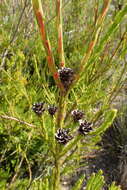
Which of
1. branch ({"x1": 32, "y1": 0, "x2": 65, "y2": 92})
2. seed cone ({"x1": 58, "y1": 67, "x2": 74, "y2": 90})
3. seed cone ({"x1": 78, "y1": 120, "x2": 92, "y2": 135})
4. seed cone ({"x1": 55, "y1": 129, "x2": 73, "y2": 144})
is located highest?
branch ({"x1": 32, "y1": 0, "x2": 65, "y2": 92})

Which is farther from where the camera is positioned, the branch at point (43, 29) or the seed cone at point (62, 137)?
the seed cone at point (62, 137)

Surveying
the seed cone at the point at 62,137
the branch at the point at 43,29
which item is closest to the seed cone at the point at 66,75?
the branch at the point at 43,29

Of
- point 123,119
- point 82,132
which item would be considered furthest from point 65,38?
point 82,132

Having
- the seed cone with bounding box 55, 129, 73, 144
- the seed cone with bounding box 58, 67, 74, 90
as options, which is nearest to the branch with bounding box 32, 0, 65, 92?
the seed cone with bounding box 58, 67, 74, 90

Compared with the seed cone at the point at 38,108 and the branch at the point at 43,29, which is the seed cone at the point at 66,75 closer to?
the branch at the point at 43,29

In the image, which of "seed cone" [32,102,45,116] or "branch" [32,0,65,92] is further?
"seed cone" [32,102,45,116]

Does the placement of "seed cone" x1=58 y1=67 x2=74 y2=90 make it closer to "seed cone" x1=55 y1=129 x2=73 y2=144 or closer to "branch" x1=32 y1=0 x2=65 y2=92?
"branch" x1=32 y1=0 x2=65 y2=92

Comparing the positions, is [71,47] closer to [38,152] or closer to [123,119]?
[123,119]

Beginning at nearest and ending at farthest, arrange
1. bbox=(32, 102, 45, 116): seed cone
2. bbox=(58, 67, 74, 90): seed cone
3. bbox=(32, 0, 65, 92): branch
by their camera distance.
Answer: bbox=(32, 0, 65, 92): branch → bbox=(58, 67, 74, 90): seed cone → bbox=(32, 102, 45, 116): seed cone

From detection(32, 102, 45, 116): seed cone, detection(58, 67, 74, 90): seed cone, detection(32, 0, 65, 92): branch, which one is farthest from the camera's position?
detection(32, 102, 45, 116): seed cone
